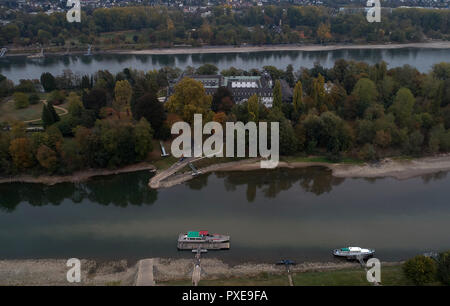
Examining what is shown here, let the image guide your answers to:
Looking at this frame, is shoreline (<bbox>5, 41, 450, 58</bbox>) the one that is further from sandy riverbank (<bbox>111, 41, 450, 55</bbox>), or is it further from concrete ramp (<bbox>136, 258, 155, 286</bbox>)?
concrete ramp (<bbox>136, 258, 155, 286</bbox>)

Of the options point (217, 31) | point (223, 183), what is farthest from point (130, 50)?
point (223, 183)

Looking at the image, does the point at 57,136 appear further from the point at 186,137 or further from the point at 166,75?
the point at 166,75

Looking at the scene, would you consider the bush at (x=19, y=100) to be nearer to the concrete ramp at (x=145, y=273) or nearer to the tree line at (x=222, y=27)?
the concrete ramp at (x=145, y=273)

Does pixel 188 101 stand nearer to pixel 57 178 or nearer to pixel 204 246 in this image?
pixel 57 178

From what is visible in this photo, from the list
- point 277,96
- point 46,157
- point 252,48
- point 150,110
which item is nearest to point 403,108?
point 277,96

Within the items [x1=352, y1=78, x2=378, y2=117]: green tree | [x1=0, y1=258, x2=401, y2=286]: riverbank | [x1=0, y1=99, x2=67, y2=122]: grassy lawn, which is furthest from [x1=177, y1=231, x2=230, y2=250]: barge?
[x1=0, y1=99, x2=67, y2=122]: grassy lawn

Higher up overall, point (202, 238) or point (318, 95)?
point (318, 95)
